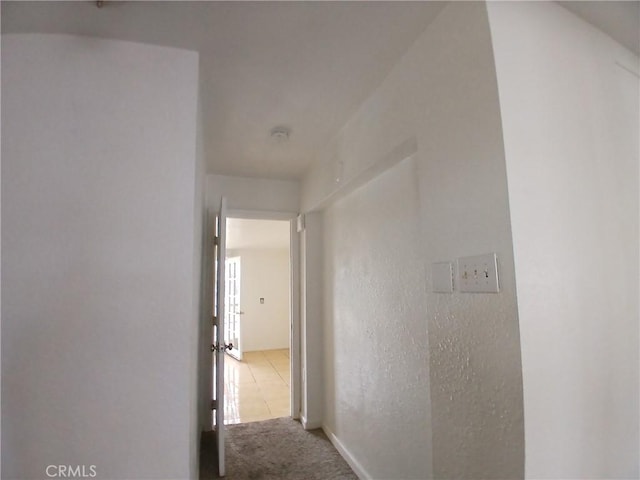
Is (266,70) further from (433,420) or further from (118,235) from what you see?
(433,420)

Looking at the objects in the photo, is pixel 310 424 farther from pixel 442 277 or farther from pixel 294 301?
pixel 442 277

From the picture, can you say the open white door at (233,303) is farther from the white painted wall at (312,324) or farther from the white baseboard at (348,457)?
the white baseboard at (348,457)

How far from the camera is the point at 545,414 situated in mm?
926

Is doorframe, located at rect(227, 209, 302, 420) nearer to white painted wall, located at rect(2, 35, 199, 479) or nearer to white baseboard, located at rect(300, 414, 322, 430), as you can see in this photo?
white baseboard, located at rect(300, 414, 322, 430)

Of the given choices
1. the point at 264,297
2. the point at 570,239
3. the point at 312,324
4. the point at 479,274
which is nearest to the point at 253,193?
the point at 312,324

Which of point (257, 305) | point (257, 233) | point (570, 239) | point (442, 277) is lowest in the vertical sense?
point (257, 305)

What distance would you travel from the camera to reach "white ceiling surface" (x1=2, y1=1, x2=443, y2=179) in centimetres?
122

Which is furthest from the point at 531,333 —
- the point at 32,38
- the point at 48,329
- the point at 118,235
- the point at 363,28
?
the point at 32,38

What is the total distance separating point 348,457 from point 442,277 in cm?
187

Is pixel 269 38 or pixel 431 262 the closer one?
pixel 431 262

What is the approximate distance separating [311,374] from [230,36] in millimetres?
2632

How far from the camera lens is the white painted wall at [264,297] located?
6.66m

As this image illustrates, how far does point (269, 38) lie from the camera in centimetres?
137

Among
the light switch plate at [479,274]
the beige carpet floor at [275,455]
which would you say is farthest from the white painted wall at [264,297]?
the light switch plate at [479,274]
